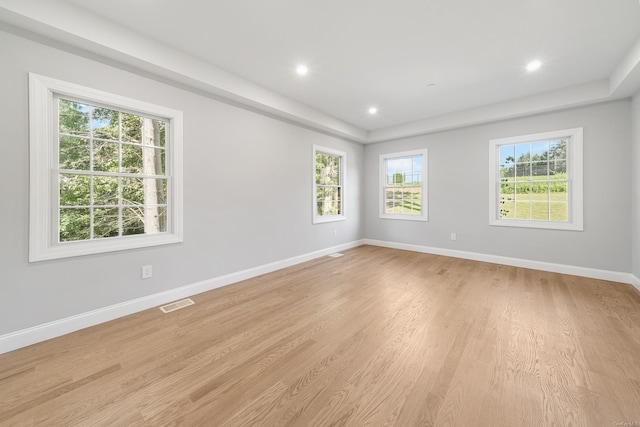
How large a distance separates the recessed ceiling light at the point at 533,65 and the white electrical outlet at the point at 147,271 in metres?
4.97

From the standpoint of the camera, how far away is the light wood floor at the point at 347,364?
4.50 feet

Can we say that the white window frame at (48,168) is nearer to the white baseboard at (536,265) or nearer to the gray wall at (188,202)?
the gray wall at (188,202)

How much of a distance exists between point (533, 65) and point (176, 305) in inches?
198

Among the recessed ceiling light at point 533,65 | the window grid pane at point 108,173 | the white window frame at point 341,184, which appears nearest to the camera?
the window grid pane at point 108,173

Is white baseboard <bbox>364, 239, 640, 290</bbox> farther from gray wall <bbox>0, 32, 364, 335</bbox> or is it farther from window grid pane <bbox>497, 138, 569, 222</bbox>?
gray wall <bbox>0, 32, 364, 335</bbox>

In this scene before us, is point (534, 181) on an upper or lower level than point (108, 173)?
upper

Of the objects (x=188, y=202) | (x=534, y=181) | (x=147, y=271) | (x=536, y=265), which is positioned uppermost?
(x=534, y=181)

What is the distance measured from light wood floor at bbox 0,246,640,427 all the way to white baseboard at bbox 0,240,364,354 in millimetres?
92

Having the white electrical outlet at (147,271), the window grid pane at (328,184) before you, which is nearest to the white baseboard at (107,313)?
the white electrical outlet at (147,271)

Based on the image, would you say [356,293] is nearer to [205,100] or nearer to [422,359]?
[422,359]

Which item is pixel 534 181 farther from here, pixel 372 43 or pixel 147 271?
pixel 147 271

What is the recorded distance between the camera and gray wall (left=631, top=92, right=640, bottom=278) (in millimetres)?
3123

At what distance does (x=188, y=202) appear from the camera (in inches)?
118

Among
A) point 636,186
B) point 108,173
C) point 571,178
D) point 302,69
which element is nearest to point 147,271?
point 108,173
